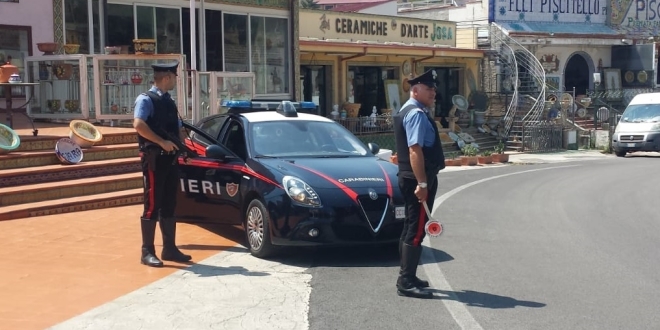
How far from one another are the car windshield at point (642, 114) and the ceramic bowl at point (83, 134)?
2051 cm

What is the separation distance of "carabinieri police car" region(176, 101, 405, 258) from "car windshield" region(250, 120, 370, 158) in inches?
0.4

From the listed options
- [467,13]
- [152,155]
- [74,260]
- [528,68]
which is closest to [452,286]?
[152,155]

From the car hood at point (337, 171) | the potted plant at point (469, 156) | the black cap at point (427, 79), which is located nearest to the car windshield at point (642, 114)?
the potted plant at point (469, 156)

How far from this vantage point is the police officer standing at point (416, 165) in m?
6.74

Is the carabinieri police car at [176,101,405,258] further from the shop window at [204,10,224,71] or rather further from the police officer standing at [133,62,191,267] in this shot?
the shop window at [204,10,224,71]

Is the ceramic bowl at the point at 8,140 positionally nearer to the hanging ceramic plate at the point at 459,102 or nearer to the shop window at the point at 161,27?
the shop window at the point at 161,27

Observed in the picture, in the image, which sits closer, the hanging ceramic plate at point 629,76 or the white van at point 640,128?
the white van at point 640,128

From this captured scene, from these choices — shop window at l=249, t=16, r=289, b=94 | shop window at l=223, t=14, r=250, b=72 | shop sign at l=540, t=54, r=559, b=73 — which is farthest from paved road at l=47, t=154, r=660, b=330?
shop sign at l=540, t=54, r=559, b=73

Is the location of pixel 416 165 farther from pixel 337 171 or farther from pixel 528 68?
pixel 528 68

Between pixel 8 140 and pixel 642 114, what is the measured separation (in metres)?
22.6

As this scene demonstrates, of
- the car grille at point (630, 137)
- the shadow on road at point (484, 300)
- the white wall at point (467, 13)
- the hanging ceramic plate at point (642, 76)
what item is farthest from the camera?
the hanging ceramic plate at point (642, 76)

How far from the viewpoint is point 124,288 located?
722 centimetres

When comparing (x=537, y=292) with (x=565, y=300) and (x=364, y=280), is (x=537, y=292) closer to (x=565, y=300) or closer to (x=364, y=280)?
(x=565, y=300)

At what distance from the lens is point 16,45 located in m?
17.0
